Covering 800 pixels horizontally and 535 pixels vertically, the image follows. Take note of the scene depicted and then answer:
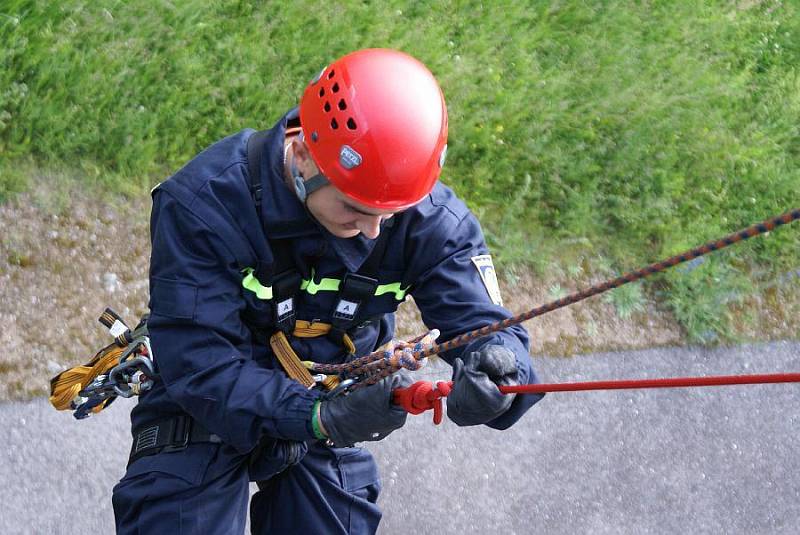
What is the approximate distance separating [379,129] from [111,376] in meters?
1.13

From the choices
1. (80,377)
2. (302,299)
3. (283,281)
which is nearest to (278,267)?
(283,281)

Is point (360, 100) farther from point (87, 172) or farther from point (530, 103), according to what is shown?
point (530, 103)

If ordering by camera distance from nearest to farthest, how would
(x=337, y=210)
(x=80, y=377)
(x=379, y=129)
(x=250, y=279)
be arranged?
(x=379, y=129) → (x=337, y=210) → (x=250, y=279) → (x=80, y=377)

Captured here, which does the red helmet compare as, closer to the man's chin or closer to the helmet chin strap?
the helmet chin strap

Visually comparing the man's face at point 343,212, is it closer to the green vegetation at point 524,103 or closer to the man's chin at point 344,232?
the man's chin at point 344,232

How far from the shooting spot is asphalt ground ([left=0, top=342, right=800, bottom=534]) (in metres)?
3.36

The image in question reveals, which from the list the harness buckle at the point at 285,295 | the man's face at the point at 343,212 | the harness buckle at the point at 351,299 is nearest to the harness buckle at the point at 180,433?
the harness buckle at the point at 285,295

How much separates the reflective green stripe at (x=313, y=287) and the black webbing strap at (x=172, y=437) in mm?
416

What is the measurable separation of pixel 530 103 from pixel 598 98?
0.36 m

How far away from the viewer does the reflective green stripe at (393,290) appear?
2.61 metres

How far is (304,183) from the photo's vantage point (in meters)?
2.37

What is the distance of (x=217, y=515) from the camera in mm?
2568

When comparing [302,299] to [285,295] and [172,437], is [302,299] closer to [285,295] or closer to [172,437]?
[285,295]

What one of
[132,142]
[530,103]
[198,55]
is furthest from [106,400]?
[530,103]
